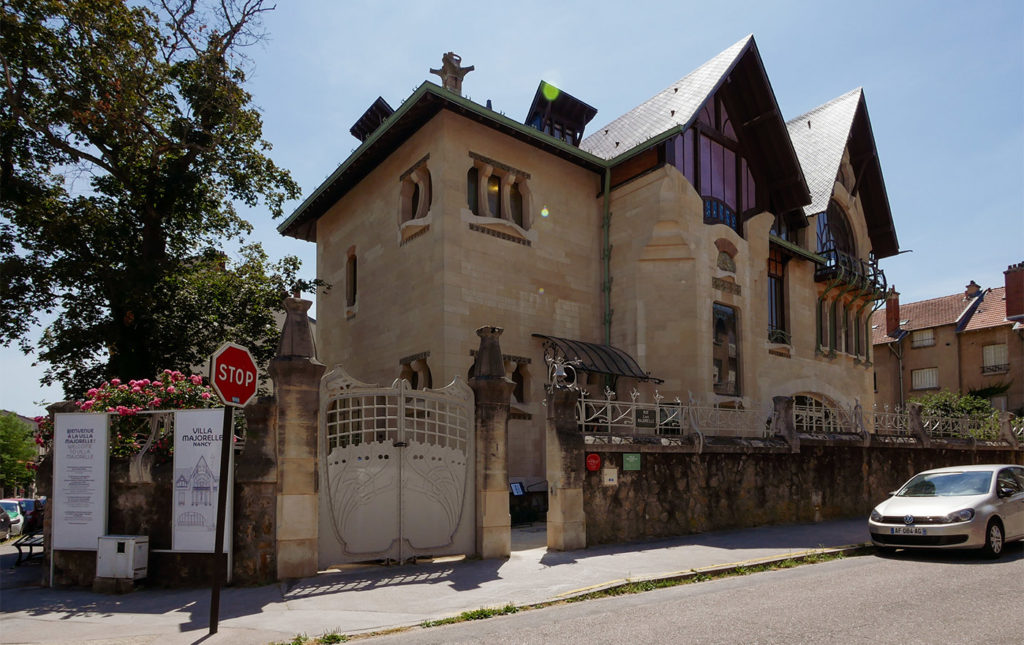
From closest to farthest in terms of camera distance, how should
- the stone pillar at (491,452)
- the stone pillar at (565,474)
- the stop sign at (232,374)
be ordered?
the stop sign at (232,374), the stone pillar at (491,452), the stone pillar at (565,474)

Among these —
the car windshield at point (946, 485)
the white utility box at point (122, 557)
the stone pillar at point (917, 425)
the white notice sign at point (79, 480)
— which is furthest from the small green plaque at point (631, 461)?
the stone pillar at point (917, 425)

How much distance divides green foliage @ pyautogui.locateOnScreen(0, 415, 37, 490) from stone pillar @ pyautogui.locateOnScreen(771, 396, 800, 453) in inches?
2067

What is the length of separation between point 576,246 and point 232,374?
1554 centimetres

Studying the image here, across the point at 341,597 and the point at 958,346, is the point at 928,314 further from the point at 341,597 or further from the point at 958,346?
the point at 341,597

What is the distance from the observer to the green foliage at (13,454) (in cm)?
5078

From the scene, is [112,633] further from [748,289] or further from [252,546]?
[748,289]

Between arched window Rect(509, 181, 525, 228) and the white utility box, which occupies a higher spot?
arched window Rect(509, 181, 525, 228)

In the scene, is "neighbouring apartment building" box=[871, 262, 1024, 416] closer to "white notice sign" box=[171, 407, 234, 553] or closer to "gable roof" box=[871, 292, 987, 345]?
"gable roof" box=[871, 292, 987, 345]

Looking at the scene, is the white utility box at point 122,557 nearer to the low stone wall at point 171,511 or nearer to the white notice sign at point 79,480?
the low stone wall at point 171,511

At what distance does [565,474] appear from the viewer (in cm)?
1168

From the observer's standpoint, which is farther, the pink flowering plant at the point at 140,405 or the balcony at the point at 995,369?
the balcony at the point at 995,369

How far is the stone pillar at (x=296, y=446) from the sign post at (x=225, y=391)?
2.43 metres

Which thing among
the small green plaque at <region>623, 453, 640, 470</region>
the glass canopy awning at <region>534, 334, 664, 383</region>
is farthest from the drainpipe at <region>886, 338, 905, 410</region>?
the small green plaque at <region>623, 453, 640, 470</region>

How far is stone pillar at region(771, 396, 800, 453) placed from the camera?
51.5 feet
